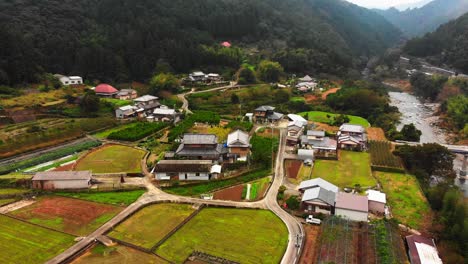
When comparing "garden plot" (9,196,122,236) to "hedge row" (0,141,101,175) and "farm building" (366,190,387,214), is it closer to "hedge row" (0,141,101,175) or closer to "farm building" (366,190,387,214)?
"hedge row" (0,141,101,175)

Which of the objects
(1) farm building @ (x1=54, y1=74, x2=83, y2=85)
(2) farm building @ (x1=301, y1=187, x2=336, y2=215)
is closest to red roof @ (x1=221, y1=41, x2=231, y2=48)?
(1) farm building @ (x1=54, y1=74, x2=83, y2=85)

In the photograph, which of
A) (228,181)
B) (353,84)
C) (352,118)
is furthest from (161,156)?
(353,84)

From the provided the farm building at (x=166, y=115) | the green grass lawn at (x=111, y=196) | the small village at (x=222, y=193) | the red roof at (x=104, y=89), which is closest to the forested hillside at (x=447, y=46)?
the small village at (x=222, y=193)

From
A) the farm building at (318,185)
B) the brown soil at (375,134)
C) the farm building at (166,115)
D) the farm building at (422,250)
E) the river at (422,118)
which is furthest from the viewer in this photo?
the farm building at (166,115)

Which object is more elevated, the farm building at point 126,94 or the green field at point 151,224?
the farm building at point 126,94

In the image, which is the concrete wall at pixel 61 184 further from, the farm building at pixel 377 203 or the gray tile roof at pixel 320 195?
the farm building at pixel 377 203

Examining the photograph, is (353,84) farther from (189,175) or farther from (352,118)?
(189,175)

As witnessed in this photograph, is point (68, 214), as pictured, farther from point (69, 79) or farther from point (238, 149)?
point (69, 79)
